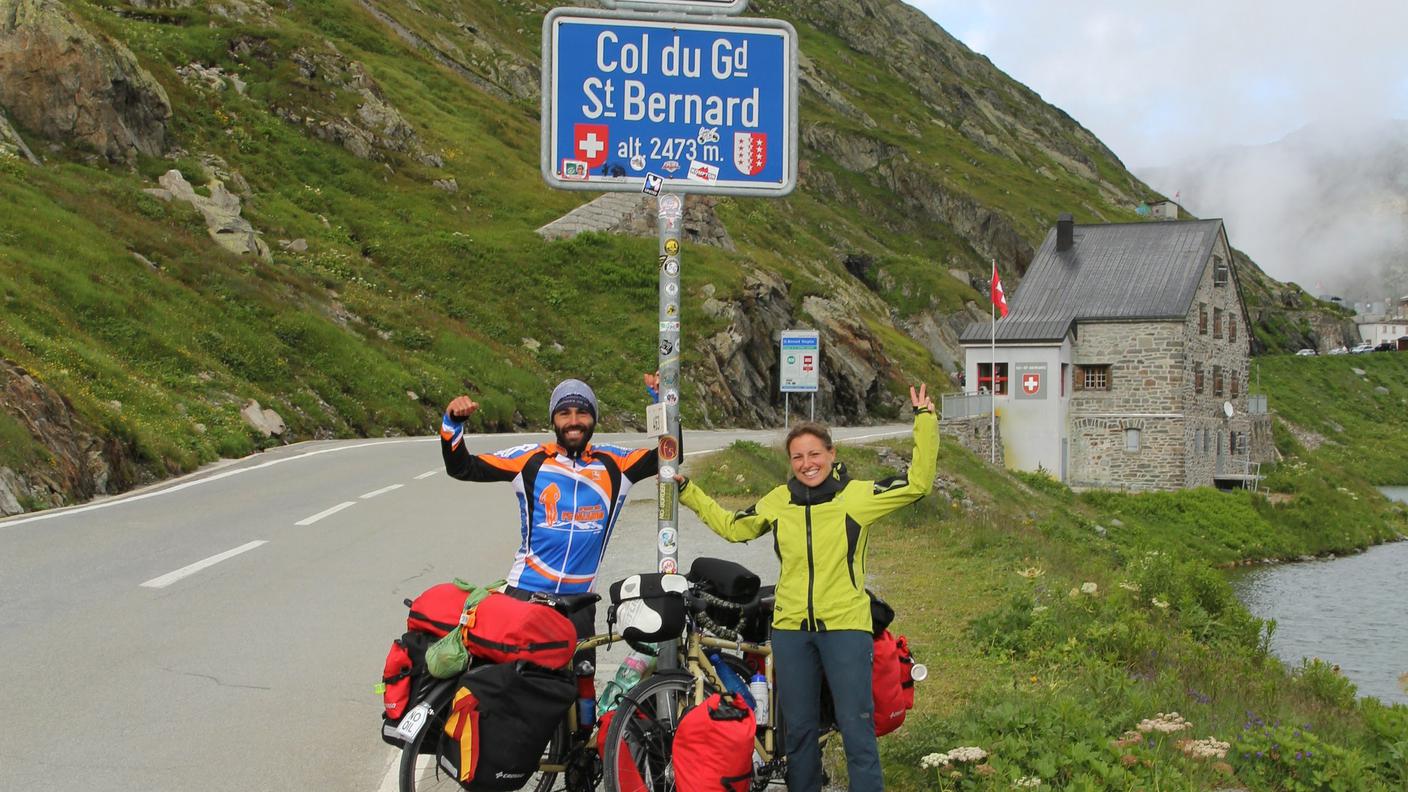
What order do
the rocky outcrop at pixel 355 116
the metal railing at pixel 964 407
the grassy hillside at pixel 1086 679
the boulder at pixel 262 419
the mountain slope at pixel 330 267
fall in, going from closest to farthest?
the grassy hillside at pixel 1086 679, the mountain slope at pixel 330 267, the boulder at pixel 262 419, the metal railing at pixel 964 407, the rocky outcrop at pixel 355 116

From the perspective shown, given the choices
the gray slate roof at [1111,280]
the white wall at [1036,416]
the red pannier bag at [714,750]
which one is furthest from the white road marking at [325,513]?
the gray slate roof at [1111,280]

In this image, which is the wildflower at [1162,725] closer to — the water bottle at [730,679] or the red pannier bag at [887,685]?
the red pannier bag at [887,685]

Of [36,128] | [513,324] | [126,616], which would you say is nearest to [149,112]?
[36,128]

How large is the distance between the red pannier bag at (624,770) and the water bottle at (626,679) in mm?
112

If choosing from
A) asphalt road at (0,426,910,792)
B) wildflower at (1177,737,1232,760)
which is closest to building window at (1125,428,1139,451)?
asphalt road at (0,426,910,792)

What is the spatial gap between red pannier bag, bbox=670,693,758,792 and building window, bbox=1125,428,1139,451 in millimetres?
44670

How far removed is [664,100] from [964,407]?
41.6 metres

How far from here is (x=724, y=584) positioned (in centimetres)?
463

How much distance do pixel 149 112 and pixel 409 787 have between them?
132 ft

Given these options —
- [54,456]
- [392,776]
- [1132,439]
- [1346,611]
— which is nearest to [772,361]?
[1132,439]

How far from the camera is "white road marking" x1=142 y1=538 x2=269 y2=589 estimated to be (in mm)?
9844

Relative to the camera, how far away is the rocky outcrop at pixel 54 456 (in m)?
14.4

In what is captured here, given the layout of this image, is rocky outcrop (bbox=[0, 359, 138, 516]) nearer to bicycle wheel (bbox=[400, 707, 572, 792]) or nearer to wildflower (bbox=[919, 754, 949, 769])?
bicycle wheel (bbox=[400, 707, 572, 792])

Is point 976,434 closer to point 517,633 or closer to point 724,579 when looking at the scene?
point 724,579
